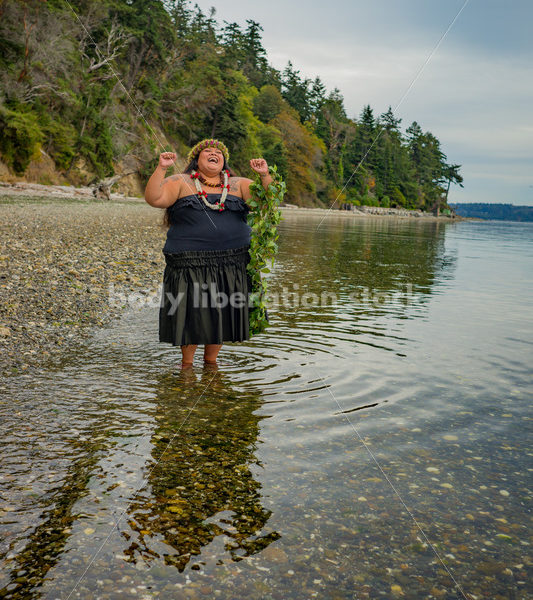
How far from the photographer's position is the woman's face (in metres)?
5.24

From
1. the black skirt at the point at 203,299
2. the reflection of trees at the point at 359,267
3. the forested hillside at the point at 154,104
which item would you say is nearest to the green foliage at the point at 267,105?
the forested hillside at the point at 154,104

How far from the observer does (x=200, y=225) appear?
5277mm

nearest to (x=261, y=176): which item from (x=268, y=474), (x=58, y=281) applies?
(x=268, y=474)

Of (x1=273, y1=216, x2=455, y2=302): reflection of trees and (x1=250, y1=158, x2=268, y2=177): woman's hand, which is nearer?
(x1=250, y1=158, x2=268, y2=177): woman's hand

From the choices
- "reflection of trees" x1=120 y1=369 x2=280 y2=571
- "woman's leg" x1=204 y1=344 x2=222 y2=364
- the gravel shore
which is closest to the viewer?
"reflection of trees" x1=120 y1=369 x2=280 y2=571

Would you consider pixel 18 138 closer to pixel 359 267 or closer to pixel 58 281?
pixel 359 267

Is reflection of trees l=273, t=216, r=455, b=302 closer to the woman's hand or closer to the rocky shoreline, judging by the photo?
the rocky shoreline

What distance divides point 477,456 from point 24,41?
39521 mm

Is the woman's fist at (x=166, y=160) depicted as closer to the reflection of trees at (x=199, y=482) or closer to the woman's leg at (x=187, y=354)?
the woman's leg at (x=187, y=354)

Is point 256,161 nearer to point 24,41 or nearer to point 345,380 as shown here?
point 345,380

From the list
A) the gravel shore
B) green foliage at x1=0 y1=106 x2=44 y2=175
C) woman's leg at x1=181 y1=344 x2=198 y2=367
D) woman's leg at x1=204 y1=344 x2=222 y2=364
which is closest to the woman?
woman's leg at x1=181 y1=344 x2=198 y2=367

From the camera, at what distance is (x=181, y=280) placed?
528 centimetres

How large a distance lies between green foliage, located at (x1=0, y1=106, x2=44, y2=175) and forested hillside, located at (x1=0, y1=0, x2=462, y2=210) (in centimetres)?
6

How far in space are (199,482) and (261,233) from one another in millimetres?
2792
